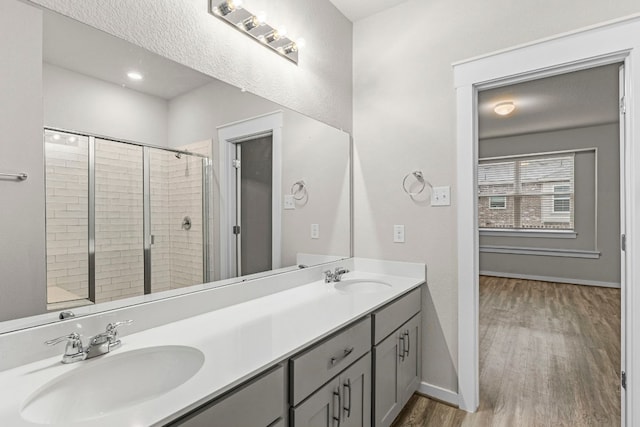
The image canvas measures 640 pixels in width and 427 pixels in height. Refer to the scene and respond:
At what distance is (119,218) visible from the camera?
1181 mm

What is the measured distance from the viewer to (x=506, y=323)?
11.6 feet

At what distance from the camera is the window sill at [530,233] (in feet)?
17.7

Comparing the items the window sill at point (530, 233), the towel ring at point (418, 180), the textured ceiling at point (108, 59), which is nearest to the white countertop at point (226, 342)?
the towel ring at point (418, 180)

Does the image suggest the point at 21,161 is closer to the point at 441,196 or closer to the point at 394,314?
the point at 394,314

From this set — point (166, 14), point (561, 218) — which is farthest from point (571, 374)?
point (561, 218)

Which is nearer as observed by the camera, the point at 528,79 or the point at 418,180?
the point at 528,79

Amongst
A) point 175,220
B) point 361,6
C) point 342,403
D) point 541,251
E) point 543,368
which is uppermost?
point 361,6

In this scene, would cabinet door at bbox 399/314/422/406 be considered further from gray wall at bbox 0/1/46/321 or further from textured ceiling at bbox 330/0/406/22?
textured ceiling at bbox 330/0/406/22

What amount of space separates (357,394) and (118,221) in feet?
3.85

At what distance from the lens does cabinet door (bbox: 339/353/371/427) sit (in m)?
1.34

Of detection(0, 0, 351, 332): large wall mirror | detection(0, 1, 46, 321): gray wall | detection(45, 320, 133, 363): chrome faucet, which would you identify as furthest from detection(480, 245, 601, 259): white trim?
detection(0, 1, 46, 321): gray wall

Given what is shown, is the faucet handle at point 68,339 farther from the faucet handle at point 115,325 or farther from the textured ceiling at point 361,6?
the textured ceiling at point 361,6

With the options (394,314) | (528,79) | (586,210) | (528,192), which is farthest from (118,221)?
(586,210)

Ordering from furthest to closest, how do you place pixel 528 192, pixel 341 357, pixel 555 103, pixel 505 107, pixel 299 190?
1. pixel 528 192
2. pixel 555 103
3. pixel 505 107
4. pixel 299 190
5. pixel 341 357
